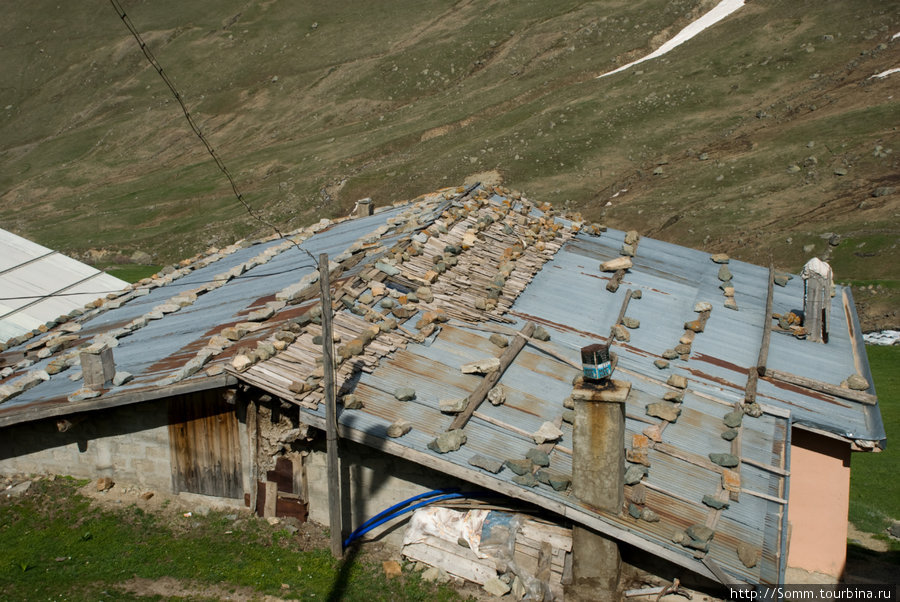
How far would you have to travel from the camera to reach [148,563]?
33.3 ft

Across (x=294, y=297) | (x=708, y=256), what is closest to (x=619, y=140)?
(x=708, y=256)

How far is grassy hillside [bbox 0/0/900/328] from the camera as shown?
36.2 m

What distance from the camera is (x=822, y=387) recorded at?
12922 mm

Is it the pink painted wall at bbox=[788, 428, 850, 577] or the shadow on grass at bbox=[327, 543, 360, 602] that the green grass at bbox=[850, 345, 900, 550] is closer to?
the pink painted wall at bbox=[788, 428, 850, 577]

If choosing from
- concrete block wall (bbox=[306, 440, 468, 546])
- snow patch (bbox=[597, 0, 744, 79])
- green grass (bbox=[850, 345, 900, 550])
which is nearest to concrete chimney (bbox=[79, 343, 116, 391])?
concrete block wall (bbox=[306, 440, 468, 546])

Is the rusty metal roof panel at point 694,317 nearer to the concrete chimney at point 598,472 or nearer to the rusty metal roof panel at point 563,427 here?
the rusty metal roof panel at point 563,427

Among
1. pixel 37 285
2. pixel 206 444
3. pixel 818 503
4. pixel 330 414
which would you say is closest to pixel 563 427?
pixel 330 414

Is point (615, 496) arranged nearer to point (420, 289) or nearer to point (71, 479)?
point (420, 289)

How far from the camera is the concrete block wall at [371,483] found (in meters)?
10.3

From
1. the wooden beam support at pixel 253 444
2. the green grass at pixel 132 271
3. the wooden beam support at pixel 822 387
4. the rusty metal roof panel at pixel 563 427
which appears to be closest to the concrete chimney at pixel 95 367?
the wooden beam support at pixel 253 444

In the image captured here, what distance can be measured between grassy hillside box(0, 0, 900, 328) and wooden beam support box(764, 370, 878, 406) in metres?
16.0

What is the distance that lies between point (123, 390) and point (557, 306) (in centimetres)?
789

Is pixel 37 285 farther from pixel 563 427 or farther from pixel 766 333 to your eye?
pixel 766 333

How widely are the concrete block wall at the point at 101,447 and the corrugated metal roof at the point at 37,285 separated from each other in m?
10.1
